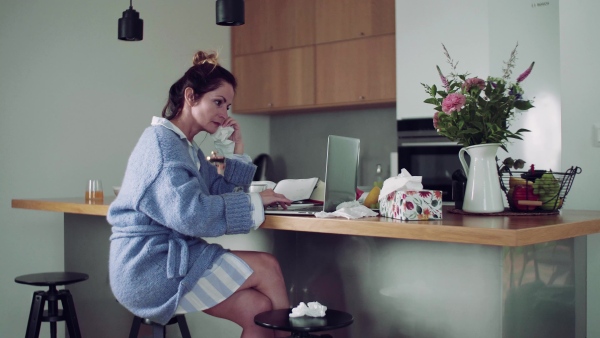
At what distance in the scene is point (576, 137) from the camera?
10.3 ft

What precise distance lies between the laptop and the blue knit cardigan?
0.25 m

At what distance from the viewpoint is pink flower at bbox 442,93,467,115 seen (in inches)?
85.6

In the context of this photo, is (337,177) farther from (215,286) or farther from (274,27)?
(274,27)

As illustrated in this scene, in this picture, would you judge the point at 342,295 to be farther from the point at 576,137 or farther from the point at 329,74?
the point at 329,74

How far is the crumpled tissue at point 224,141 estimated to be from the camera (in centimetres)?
270

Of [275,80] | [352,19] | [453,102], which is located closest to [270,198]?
[453,102]

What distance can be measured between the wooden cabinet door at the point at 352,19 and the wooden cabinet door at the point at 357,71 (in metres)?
0.05

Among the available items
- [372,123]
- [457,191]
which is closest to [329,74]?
[372,123]

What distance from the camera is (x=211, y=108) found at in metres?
2.33

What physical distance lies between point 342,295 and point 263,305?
0.45m

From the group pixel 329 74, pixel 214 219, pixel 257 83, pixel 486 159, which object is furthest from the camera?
pixel 257 83

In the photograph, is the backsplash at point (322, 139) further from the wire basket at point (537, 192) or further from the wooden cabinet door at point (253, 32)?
the wire basket at point (537, 192)

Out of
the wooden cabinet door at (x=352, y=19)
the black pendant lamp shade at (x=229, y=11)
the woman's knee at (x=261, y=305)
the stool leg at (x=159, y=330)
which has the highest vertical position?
the wooden cabinet door at (x=352, y=19)

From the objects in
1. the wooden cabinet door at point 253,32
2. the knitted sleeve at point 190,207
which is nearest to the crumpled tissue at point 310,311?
the knitted sleeve at point 190,207
